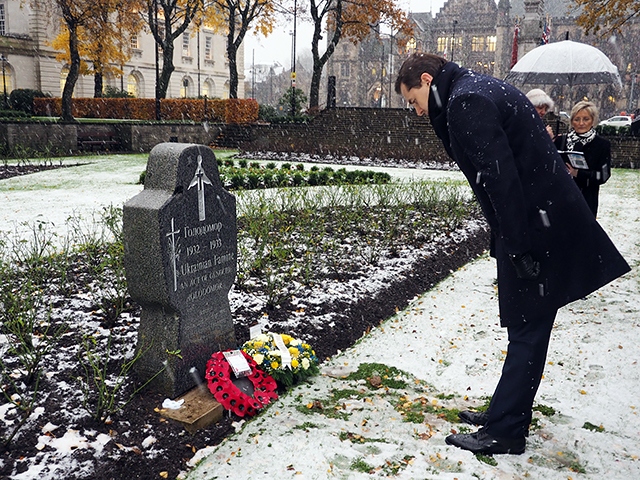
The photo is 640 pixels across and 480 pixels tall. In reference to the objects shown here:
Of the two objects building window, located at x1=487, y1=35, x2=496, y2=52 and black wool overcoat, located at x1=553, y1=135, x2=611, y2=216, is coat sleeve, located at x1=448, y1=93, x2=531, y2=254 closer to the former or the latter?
black wool overcoat, located at x1=553, y1=135, x2=611, y2=216

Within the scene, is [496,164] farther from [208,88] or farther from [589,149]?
[208,88]

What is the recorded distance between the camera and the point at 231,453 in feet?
11.2

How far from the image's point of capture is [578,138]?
5.95 m

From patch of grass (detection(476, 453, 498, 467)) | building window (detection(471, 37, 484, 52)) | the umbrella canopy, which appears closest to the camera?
patch of grass (detection(476, 453, 498, 467))

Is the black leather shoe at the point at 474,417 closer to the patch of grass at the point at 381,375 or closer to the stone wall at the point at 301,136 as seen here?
the patch of grass at the point at 381,375

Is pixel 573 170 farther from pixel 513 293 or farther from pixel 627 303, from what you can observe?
pixel 513 293

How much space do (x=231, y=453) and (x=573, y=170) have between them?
13.9ft

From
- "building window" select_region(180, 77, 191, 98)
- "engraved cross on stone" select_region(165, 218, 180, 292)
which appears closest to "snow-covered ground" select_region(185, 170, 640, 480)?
"engraved cross on stone" select_region(165, 218, 180, 292)

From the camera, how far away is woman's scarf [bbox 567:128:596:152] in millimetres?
5895

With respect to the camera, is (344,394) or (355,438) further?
(344,394)

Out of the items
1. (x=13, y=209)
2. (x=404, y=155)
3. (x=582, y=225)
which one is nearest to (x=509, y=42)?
(x=404, y=155)

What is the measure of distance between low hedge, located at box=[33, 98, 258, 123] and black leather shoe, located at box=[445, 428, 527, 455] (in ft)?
100

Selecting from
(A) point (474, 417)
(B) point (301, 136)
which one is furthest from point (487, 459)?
(B) point (301, 136)

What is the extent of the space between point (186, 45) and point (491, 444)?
205 ft
